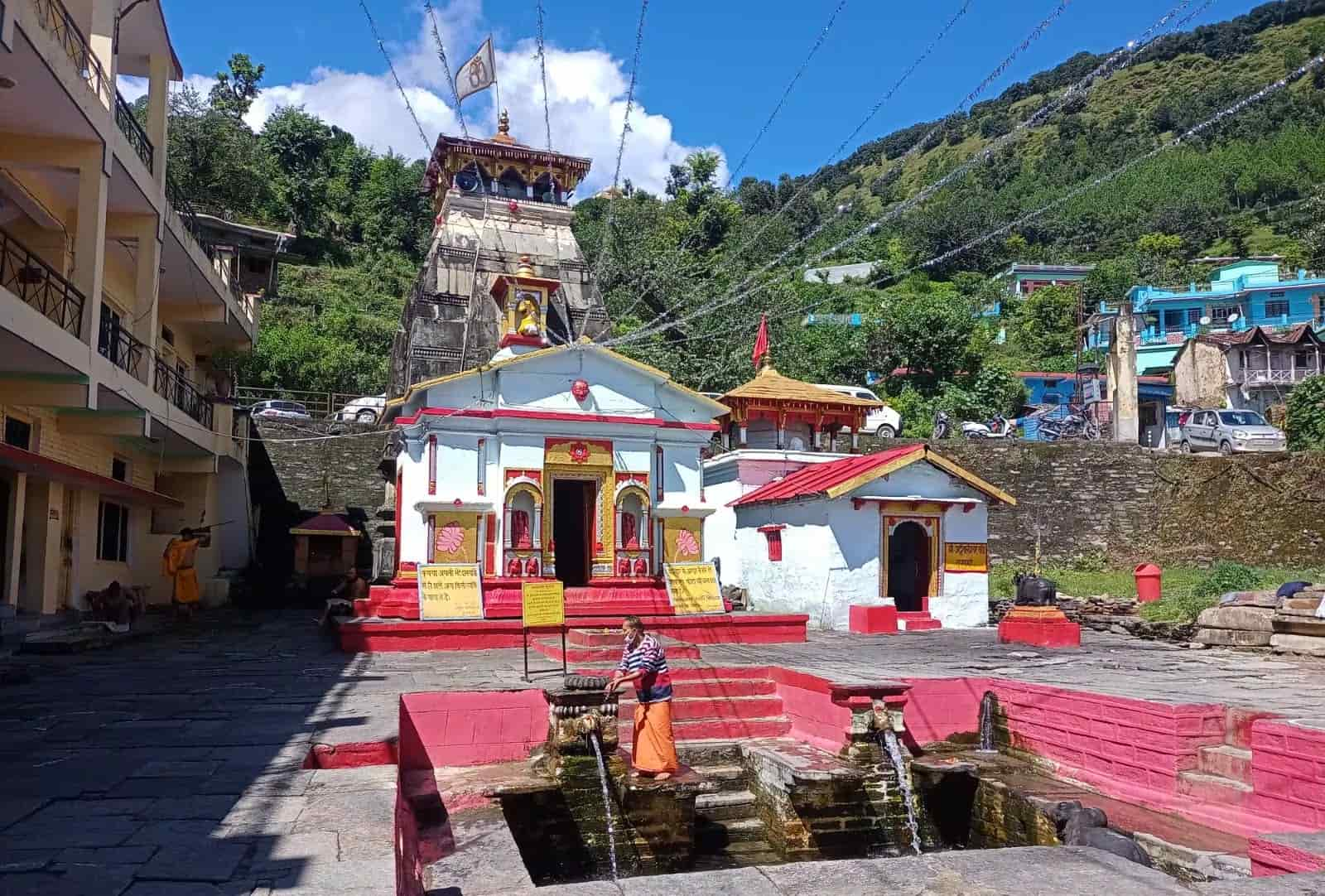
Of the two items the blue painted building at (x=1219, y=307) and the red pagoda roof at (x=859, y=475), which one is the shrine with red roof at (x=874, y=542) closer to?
the red pagoda roof at (x=859, y=475)

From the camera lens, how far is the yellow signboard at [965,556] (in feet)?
64.7

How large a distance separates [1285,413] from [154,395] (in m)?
35.1

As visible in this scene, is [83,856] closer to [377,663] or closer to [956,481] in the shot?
[377,663]

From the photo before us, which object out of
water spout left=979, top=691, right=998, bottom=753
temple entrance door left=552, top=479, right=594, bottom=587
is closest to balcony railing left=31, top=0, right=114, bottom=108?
temple entrance door left=552, top=479, right=594, bottom=587

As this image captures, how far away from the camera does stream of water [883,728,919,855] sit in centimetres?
920

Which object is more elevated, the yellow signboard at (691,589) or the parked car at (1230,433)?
the parked car at (1230,433)

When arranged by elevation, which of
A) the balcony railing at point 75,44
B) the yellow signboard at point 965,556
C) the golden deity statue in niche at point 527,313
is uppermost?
the balcony railing at point 75,44

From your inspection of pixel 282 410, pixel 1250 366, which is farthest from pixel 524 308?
pixel 1250 366

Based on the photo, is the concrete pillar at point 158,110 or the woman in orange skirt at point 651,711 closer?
the woman in orange skirt at point 651,711

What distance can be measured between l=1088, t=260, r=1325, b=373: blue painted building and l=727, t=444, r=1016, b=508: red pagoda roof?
3799cm

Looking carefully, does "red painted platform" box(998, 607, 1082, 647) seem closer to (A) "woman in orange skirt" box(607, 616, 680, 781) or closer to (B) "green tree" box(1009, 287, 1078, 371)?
(A) "woman in orange skirt" box(607, 616, 680, 781)

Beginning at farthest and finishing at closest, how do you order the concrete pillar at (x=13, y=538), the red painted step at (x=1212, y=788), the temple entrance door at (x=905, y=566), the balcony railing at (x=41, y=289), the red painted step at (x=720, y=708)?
the temple entrance door at (x=905, y=566), the concrete pillar at (x=13, y=538), the balcony railing at (x=41, y=289), the red painted step at (x=720, y=708), the red painted step at (x=1212, y=788)

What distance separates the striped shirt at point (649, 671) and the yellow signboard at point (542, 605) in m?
2.50

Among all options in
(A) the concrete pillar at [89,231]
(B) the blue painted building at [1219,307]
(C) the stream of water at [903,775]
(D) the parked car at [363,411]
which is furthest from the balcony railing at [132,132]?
(B) the blue painted building at [1219,307]
